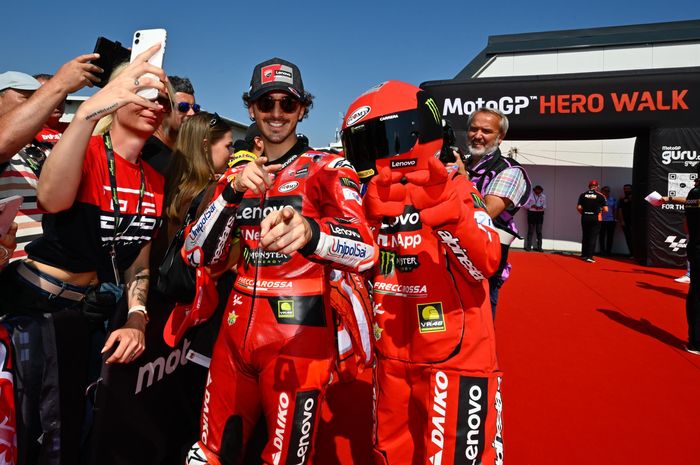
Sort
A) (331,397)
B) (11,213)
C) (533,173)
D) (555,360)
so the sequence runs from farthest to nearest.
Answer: (533,173), (555,360), (331,397), (11,213)

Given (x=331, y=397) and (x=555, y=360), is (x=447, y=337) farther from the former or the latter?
(x=555, y=360)

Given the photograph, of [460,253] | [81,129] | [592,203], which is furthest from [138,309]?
[592,203]

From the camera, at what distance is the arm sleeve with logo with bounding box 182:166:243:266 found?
1.66 metres

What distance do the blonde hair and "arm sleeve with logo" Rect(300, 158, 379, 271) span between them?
951 millimetres

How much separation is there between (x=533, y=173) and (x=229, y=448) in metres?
13.3

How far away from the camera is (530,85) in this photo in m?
9.19

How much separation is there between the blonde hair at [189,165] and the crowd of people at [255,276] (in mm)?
369

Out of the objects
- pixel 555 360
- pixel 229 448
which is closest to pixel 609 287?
pixel 555 360

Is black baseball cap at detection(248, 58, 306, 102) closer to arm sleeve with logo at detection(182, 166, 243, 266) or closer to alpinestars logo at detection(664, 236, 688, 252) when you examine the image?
arm sleeve with logo at detection(182, 166, 243, 266)

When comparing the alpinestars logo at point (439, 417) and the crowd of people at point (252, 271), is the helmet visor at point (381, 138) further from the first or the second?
the alpinestars logo at point (439, 417)

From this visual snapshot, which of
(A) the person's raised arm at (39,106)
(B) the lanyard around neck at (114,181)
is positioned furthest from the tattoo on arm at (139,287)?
(A) the person's raised arm at (39,106)

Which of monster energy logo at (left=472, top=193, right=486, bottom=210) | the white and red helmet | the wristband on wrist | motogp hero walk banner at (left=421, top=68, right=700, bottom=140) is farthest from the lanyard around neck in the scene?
motogp hero walk banner at (left=421, top=68, right=700, bottom=140)

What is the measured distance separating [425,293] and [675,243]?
32.3 feet

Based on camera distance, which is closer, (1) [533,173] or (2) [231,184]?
(2) [231,184]
